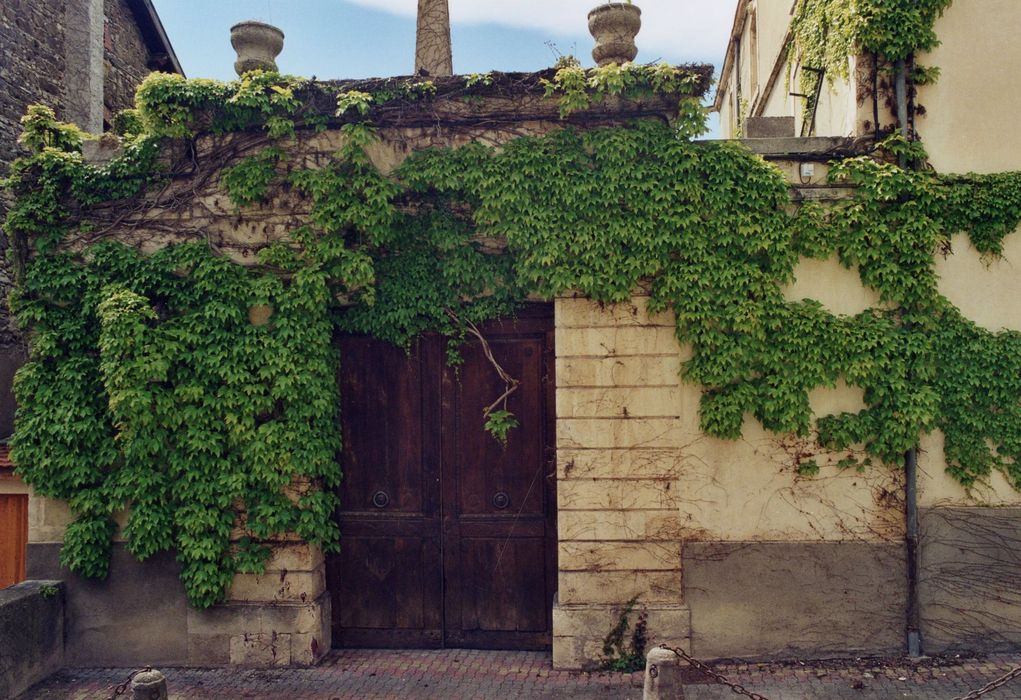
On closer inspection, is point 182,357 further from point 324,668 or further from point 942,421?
point 942,421

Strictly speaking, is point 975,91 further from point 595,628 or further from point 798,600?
point 595,628

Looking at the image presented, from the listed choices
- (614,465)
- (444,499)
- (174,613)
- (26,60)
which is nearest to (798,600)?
(614,465)

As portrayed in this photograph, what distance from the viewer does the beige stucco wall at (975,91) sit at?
18.9ft

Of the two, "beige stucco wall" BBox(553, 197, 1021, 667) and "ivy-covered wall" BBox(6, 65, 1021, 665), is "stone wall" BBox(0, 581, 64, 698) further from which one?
"beige stucco wall" BBox(553, 197, 1021, 667)

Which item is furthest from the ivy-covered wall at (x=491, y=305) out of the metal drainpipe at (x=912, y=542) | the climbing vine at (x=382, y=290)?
the metal drainpipe at (x=912, y=542)

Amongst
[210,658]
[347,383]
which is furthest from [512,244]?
[210,658]

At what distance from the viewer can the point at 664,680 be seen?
3.98 meters

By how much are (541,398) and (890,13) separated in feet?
13.8

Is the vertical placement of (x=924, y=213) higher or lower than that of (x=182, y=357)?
higher

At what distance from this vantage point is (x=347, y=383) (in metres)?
6.50

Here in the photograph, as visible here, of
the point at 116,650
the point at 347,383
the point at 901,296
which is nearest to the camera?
the point at 901,296

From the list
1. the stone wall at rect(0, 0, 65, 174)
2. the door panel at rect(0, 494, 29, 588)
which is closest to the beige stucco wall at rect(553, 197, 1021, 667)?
the door panel at rect(0, 494, 29, 588)

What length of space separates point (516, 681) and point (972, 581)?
3713mm

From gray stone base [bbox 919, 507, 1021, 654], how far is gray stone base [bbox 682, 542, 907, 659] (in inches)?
9.4
